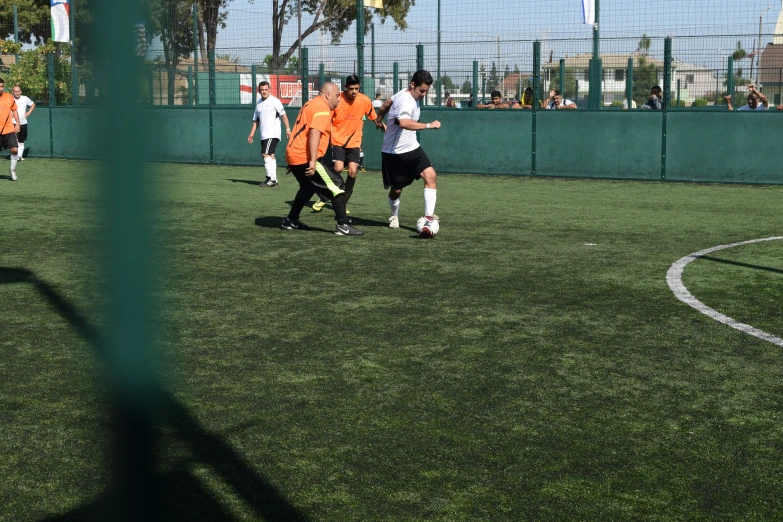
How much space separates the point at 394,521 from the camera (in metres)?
3.38

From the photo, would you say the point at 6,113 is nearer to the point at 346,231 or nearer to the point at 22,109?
the point at 22,109

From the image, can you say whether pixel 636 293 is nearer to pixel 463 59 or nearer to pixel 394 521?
pixel 394 521

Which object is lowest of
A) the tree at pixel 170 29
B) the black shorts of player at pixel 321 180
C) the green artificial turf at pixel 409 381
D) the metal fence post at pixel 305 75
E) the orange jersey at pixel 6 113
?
the green artificial turf at pixel 409 381

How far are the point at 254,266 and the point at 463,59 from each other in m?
12.0

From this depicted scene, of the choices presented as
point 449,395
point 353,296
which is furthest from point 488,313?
point 449,395

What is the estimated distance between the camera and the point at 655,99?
19000mm

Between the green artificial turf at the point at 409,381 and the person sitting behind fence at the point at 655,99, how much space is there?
29.4 feet

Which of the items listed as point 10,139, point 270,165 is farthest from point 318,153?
point 10,139

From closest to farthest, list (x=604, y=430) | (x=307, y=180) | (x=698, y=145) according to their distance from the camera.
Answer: (x=604, y=430)
(x=307, y=180)
(x=698, y=145)

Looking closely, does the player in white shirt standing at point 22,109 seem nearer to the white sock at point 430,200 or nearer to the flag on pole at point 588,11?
the flag on pole at point 588,11

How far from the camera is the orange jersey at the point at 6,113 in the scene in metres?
17.7

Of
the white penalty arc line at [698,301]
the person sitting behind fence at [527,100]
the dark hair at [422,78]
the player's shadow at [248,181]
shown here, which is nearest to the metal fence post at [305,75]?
the player's shadow at [248,181]

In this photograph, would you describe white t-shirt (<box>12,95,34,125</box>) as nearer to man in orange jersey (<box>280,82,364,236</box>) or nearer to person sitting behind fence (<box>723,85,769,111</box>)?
man in orange jersey (<box>280,82,364,236</box>)

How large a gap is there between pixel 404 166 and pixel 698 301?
15.5 feet
